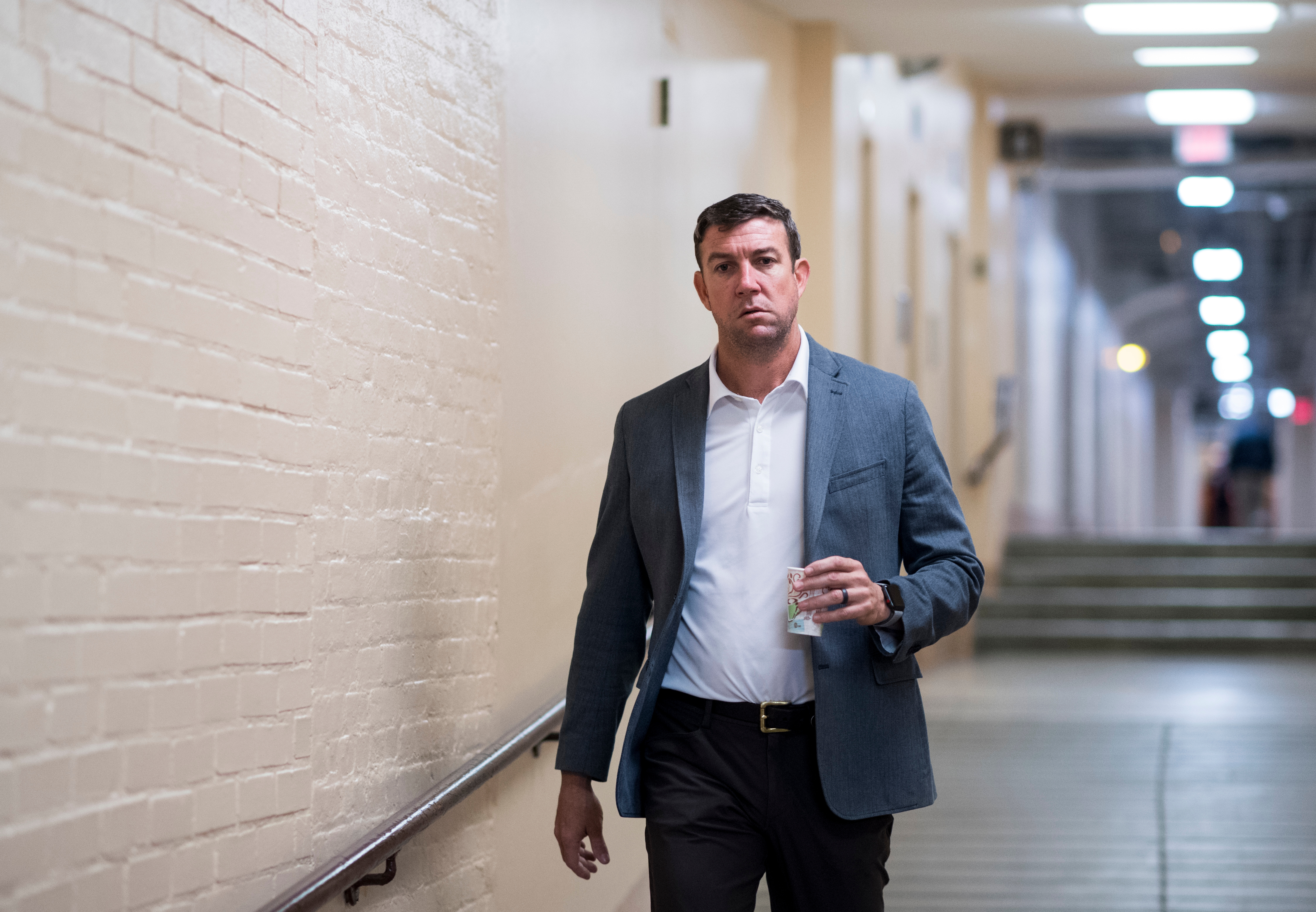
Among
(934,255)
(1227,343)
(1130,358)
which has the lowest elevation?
(934,255)

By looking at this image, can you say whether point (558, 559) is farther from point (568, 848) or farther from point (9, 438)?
point (9, 438)

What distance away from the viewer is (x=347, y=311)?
2.57 meters

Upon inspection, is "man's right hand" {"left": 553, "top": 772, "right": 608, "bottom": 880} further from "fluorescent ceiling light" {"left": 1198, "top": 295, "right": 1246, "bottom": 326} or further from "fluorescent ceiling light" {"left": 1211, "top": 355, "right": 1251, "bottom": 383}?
"fluorescent ceiling light" {"left": 1211, "top": 355, "right": 1251, "bottom": 383}

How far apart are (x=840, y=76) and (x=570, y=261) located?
3352mm

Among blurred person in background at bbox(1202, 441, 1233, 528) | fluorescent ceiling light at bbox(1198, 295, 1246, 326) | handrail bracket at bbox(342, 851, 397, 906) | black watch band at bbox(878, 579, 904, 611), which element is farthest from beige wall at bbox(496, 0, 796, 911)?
fluorescent ceiling light at bbox(1198, 295, 1246, 326)

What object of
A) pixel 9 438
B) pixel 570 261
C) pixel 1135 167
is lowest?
pixel 9 438

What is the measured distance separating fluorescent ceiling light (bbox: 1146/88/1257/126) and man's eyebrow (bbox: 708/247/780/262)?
308 inches

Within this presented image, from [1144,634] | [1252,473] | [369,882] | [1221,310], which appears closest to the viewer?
[369,882]

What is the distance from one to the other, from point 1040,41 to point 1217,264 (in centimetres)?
1618

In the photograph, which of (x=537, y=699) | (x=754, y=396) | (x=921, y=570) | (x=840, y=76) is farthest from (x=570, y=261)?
(x=840, y=76)

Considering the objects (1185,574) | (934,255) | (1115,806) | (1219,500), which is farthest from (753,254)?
(1219,500)

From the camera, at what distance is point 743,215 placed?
2307 mm

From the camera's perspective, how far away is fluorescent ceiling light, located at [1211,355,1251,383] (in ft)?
98.1

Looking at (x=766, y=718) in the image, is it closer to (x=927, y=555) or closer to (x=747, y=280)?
(x=927, y=555)
